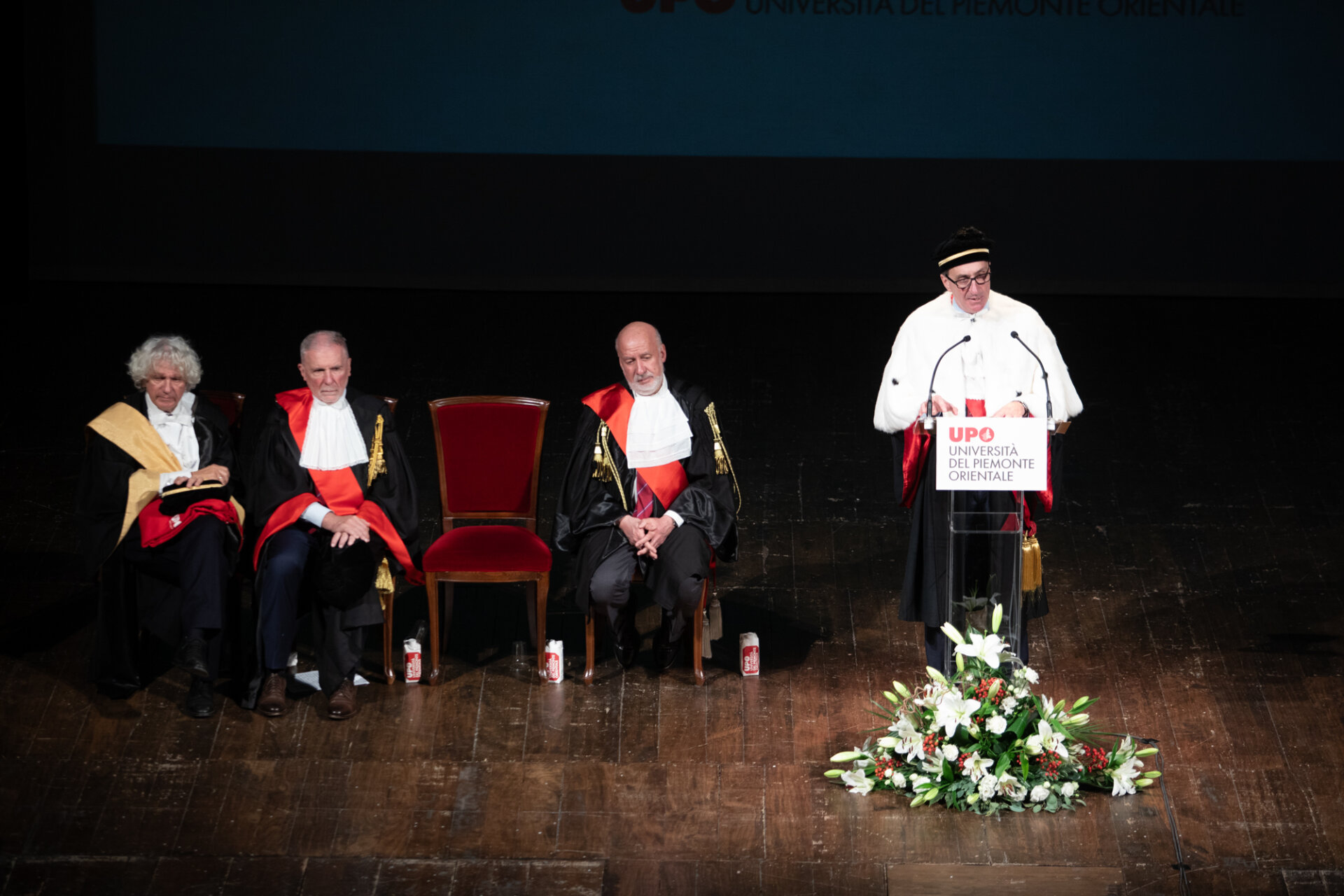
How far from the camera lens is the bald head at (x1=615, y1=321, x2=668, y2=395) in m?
5.62

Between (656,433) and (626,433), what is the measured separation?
97 millimetres

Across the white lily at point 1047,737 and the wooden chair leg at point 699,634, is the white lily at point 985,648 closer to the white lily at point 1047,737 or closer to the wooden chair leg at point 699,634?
the white lily at point 1047,737

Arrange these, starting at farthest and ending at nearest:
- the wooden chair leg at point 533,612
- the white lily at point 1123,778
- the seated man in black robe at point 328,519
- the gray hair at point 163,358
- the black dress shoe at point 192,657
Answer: the wooden chair leg at point 533,612
the gray hair at point 163,358
the seated man in black robe at point 328,519
the black dress shoe at point 192,657
the white lily at point 1123,778

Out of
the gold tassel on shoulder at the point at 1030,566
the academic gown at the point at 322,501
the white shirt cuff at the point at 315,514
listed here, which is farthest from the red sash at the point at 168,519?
the gold tassel on shoulder at the point at 1030,566

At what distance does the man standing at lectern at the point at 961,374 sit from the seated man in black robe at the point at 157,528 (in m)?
2.18

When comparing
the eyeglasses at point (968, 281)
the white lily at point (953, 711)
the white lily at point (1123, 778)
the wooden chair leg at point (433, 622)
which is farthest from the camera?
the wooden chair leg at point (433, 622)

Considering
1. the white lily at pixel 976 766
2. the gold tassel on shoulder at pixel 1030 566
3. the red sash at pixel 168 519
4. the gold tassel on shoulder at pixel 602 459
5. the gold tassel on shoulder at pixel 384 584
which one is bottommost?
the white lily at pixel 976 766

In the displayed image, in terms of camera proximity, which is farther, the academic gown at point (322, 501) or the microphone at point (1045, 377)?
the academic gown at point (322, 501)

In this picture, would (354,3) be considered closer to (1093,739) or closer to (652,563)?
(652,563)

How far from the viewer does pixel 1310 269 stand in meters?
9.52

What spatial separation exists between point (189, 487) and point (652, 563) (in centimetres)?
151

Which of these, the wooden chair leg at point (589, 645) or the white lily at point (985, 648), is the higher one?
the white lily at point (985, 648)

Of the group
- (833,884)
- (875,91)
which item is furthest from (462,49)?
(833,884)

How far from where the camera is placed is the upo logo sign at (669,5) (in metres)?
9.21
